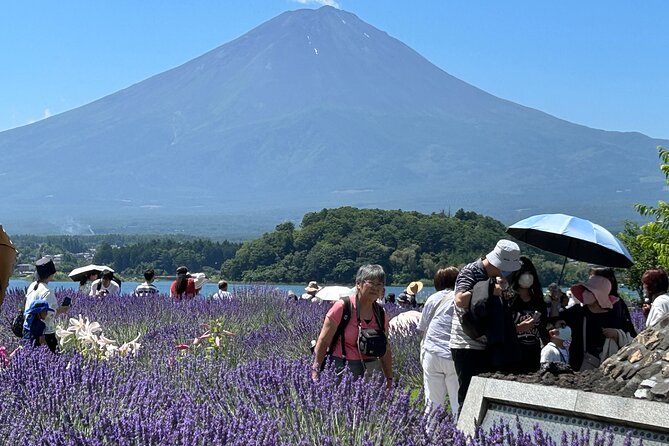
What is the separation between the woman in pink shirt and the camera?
6977 mm

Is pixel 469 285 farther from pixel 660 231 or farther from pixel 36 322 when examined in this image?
pixel 660 231

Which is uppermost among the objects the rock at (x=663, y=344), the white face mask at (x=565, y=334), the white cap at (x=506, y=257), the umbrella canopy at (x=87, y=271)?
the white cap at (x=506, y=257)

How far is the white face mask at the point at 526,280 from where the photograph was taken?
7090 mm

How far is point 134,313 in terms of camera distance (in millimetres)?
11867

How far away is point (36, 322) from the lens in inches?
357

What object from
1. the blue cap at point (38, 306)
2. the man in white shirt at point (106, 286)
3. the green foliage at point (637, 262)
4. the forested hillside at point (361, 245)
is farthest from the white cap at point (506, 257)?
the forested hillside at point (361, 245)

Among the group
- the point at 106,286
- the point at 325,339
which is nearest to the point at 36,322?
the point at 325,339

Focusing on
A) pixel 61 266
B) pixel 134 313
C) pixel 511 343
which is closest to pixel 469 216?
pixel 61 266

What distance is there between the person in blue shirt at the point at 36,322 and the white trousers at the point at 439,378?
3398 mm

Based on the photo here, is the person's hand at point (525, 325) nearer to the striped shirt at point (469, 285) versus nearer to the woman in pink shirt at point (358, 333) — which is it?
the striped shirt at point (469, 285)

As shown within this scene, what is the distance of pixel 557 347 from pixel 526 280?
48.6 inches

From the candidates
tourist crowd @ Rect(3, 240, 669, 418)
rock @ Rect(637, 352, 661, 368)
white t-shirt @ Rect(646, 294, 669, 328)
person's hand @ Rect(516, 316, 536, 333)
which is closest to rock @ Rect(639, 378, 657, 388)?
rock @ Rect(637, 352, 661, 368)

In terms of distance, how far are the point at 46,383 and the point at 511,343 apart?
2.62 meters

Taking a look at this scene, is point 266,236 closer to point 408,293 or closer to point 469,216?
point 469,216
